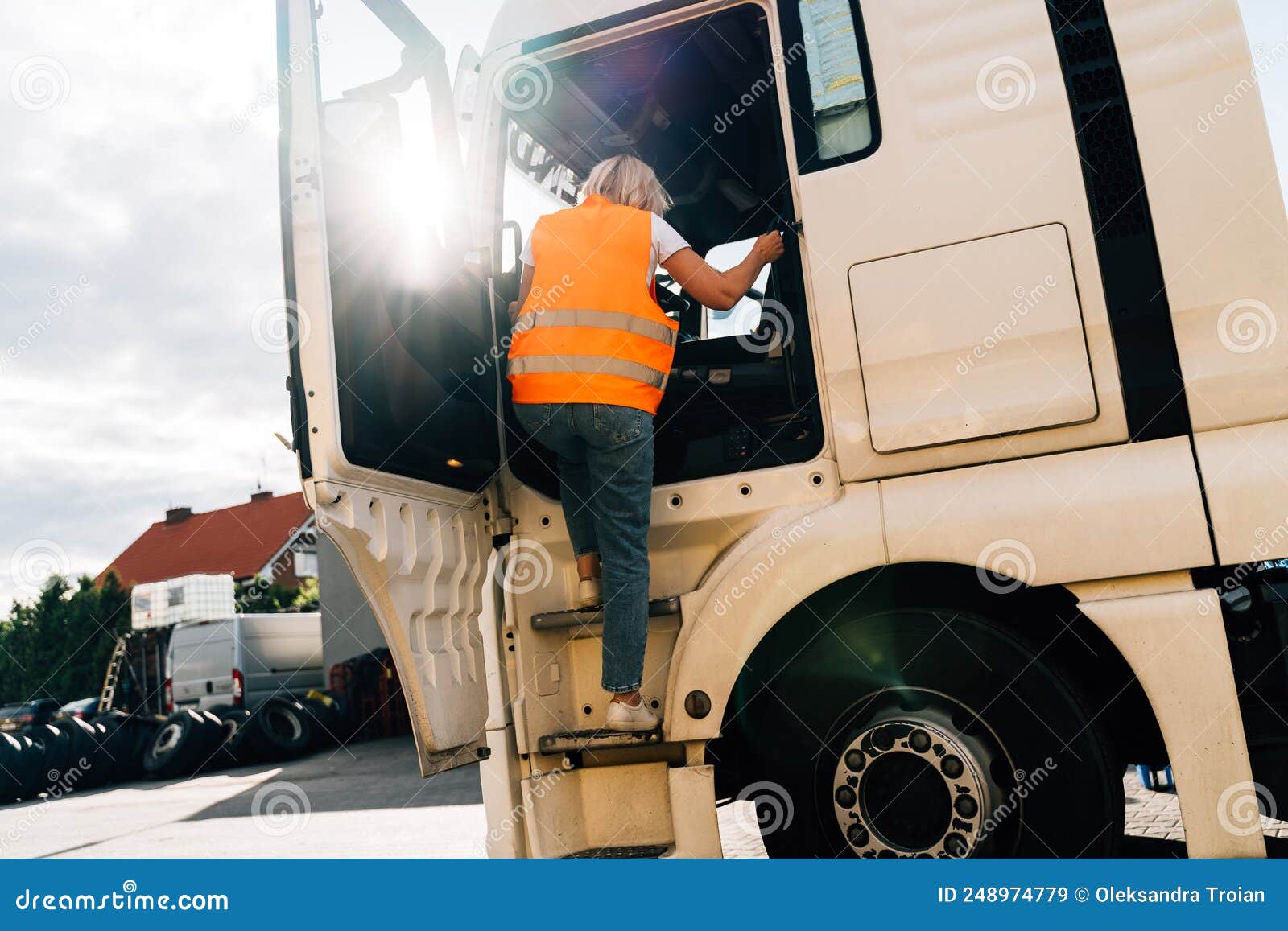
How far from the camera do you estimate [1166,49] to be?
2535 millimetres

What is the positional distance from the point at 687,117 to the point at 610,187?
1.28 metres

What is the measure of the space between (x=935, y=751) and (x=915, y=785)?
0.35ft

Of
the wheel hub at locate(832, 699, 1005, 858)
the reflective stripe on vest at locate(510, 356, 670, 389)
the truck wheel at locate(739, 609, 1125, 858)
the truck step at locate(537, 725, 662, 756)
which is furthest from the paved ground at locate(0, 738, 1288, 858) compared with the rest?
the reflective stripe on vest at locate(510, 356, 670, 389)

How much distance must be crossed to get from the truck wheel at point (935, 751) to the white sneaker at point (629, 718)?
1.17 ft

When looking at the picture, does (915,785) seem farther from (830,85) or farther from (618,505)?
(830,85)

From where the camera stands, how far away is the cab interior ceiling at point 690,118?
347 cm

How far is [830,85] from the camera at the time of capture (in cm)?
282

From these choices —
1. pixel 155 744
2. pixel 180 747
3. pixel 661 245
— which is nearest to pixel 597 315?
pixel 661 245

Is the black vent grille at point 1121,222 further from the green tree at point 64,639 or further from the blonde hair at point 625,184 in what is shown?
the green tree at point 64,639

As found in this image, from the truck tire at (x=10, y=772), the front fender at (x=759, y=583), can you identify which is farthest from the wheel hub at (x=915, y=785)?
the truck tire at (x=10, y=772)

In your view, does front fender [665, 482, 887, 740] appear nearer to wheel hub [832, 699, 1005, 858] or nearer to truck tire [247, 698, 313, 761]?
wheel hub [832, 699, 1005, 858]
